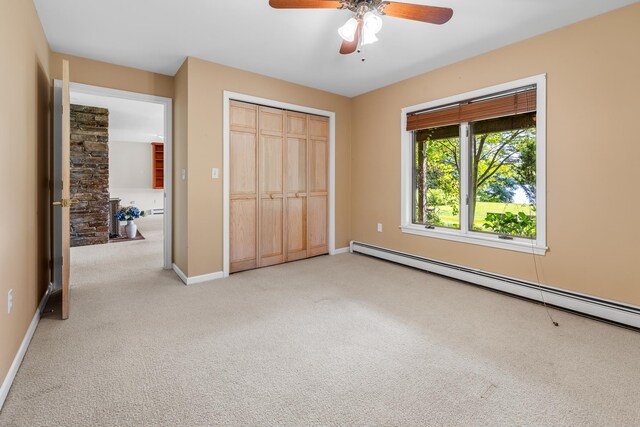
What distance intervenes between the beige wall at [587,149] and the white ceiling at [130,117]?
4.93 metres

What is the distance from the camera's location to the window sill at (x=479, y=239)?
3014 millimetres

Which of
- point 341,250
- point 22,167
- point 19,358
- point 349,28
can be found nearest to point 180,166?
point 22,167

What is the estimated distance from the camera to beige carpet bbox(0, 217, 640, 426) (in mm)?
1526

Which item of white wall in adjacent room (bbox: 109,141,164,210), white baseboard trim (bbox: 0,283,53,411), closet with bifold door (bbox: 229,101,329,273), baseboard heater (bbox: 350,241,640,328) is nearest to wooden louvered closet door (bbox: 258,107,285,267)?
closet with bifold door (bbox: 229,101,329,273)

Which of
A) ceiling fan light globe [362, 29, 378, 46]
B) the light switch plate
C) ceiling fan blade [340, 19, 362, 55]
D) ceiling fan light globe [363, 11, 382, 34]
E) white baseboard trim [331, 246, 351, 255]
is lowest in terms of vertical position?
white baseboard trim [331, 246, 351, 255]

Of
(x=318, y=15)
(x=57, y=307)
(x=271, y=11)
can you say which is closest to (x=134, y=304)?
(x=57, y=307)

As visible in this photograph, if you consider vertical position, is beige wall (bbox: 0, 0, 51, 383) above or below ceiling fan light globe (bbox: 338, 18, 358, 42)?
below

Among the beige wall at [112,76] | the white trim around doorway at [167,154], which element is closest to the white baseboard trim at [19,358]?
the white trim around doorway at [167,154]

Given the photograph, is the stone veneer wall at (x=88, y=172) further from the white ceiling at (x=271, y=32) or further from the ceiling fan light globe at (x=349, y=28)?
the ceiling fan light globe at (x=349, y=28)

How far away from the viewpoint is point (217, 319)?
260 cm

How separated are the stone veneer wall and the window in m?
4.95

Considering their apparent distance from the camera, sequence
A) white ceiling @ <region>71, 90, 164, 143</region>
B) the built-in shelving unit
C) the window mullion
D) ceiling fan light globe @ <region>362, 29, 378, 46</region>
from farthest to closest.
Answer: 1. the built-in shelving unit
2. white ceiling @ <region>71, 90, 164, 143</region>
3. the window mullion
4. ceiling fan light globe @ <region>362, 29, 378, 46</region>

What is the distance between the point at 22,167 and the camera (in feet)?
7.06

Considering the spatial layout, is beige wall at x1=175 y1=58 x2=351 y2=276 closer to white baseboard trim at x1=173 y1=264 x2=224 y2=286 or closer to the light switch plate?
white baseboard trim at x1=173 y1=264 x2=224 y2=286
